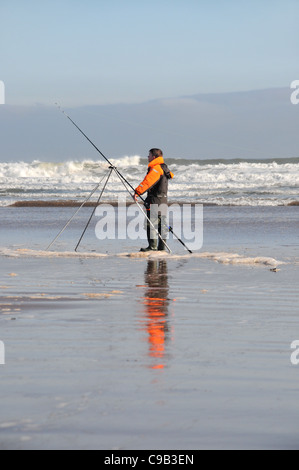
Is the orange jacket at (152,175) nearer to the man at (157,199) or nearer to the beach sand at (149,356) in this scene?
the man at (157,199)

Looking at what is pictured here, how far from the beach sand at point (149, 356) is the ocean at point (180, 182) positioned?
1589cm

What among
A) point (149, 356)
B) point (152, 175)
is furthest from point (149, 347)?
point (152, 175)

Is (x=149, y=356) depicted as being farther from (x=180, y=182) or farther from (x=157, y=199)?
(x=180, y=182)

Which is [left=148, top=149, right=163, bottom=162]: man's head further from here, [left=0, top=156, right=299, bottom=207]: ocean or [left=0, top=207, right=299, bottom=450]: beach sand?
[left=0, top=156, right=299, bottom=207]: ocean

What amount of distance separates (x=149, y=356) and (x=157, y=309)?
1.81 m

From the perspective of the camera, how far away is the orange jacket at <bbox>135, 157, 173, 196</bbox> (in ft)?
36.1

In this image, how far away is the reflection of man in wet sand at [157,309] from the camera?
4770mm

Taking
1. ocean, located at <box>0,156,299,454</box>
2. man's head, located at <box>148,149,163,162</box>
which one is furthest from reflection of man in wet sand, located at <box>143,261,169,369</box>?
man's head, located at <box>148,149,163,162</box>

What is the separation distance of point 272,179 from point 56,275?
2778 cm

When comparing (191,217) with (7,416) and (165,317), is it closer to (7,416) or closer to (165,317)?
(165,317)

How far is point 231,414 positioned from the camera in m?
3.48

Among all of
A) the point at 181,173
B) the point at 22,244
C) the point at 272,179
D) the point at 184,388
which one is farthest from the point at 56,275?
the point at 181,173

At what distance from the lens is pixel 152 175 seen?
11.1 metres

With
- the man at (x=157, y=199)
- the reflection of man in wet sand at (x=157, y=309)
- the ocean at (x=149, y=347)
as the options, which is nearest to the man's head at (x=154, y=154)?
the man at (x=157, y=199)
